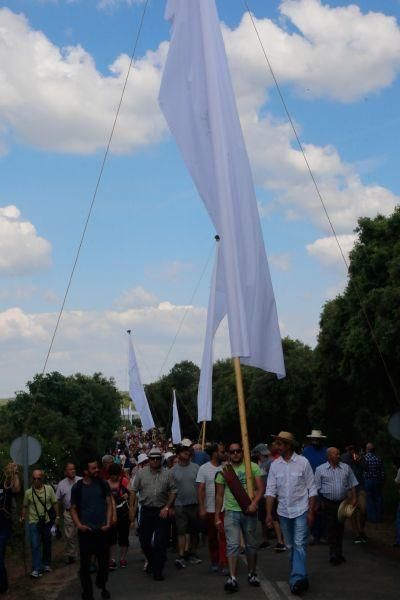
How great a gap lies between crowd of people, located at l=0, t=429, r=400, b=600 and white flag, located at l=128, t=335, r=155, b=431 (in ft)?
44.1

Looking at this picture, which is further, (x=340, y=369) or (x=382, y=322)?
(x=340, y=369)

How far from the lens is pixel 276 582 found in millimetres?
10344

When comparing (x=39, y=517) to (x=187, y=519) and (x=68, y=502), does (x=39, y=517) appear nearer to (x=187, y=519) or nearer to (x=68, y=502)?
(x=68, y=502)

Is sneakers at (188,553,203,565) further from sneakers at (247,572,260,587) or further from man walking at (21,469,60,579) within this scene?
sneakers at (247,572,260,587)

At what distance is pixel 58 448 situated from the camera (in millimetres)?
30359

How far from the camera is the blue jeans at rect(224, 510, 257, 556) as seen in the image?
9.95 m

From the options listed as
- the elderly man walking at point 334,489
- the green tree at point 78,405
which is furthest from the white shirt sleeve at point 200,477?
the green tree at point 78,405

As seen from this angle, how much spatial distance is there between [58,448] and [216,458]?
1879cm

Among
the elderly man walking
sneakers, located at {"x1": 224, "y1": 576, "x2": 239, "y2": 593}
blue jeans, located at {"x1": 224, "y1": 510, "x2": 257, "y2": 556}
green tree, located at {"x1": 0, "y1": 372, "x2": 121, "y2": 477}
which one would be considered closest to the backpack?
blue jeans, located at {"x1": 224, "y1": 510, "x2": 257, "y2": 556}

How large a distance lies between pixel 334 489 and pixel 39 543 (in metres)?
4.46

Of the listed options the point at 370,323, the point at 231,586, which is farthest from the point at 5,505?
the point at 370,323

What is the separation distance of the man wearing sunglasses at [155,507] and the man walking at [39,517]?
76.7 inches

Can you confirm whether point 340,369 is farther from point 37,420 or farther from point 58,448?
point 37,420

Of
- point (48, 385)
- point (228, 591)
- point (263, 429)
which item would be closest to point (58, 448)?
point (228, 591)
